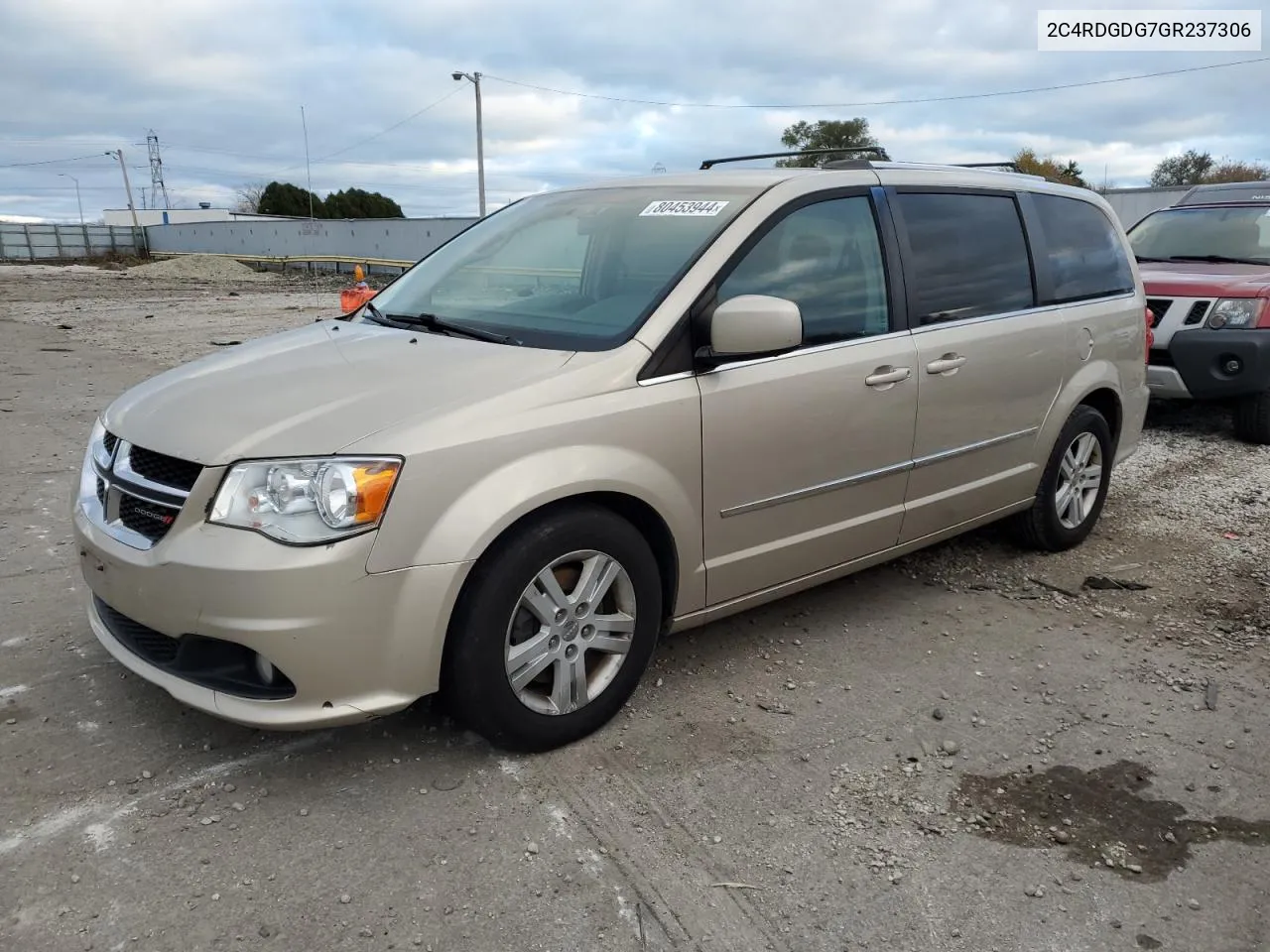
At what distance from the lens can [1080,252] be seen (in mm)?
4898

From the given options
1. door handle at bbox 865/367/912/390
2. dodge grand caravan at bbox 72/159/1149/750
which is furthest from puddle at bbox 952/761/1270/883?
door handle at bbox 865/367/912/390

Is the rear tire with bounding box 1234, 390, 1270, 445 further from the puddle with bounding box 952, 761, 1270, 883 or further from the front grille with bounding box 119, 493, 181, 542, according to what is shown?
the front grille with bounding box 119, 493, 181, 542

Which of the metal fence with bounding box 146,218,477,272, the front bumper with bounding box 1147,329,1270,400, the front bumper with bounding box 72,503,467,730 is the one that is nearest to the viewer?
the front bumper with bounding box 72,503,467,730

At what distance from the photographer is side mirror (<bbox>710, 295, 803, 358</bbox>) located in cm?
314

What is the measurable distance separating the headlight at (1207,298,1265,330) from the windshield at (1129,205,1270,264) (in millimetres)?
1089

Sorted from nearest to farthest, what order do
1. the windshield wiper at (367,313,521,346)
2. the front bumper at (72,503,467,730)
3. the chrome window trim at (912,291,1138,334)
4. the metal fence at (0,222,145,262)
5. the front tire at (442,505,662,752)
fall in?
1. the front bumper at (72,503,467,730)
2. the front tire at (442,505,662,752)
3. the windshield wiper at (367,313,521,346)
4. the chrome window trim at (912,291,1138,334)
5. the metal fence at (0,222,145,262)

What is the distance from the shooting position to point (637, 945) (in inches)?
91.1

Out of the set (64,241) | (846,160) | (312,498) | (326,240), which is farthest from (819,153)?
(64,241)

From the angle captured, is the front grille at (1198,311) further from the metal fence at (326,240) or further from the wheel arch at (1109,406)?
the metal fence at (326,240)

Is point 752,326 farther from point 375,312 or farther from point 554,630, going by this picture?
point 375,312

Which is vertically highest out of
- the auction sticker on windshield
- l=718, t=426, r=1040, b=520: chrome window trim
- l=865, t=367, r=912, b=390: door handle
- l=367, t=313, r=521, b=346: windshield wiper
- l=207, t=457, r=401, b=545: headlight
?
the auction sticker on windshield

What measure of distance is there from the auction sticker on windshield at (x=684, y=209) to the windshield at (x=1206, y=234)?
22.0 ft

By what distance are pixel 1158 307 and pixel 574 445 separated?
6576 mm

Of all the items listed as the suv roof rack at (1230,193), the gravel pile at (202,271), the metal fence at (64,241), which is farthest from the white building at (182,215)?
the suv roof rack at (1230,193)
